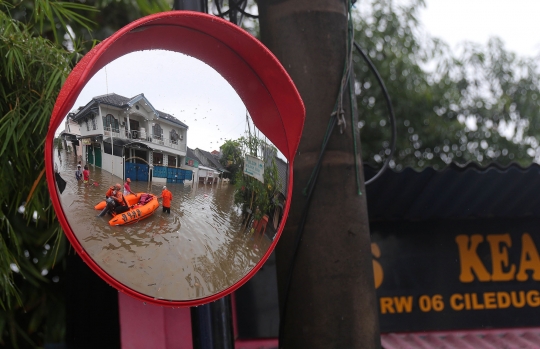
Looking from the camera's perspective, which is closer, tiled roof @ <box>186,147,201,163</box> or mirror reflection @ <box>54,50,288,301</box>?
mirror reflection @ <box>54,50,288,301</box>

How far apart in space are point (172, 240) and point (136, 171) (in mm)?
170

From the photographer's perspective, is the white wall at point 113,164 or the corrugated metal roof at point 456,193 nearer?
the white wall at point 113,164

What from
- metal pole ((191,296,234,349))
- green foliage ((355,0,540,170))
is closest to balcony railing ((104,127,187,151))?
metal pole ((191,296,234,349))

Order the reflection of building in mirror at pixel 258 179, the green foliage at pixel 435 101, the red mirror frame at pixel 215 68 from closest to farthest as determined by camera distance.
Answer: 1. the red mirror frame at pixel 215 68
2. the reflection of building in mirror at pixel 258 179
3. the green foliage at pixel 435 101

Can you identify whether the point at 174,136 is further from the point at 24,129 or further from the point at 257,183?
the point at 24,129

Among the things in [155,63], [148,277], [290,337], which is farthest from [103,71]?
[290,337]

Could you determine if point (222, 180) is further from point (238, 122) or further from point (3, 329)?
point (3, 329)

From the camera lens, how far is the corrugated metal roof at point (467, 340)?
321cm

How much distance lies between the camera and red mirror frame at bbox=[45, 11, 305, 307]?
1085mm

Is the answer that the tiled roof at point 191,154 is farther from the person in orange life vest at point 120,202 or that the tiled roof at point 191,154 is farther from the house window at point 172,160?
the person in orange life vest at point 120,202

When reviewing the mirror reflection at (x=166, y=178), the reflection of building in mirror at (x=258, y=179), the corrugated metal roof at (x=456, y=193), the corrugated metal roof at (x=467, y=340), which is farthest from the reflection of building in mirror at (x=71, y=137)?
the corrugated metal roof at (x=467, y=340)

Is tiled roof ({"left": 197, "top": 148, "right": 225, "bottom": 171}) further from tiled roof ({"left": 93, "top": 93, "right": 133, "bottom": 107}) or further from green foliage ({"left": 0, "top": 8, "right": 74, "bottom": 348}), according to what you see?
green foliage ({"left": 0, "top": 8, "right": 74, "bottom": 348})

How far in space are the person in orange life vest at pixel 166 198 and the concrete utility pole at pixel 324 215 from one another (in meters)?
0.53

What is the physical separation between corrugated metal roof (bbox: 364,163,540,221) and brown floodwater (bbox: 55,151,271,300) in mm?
1776
